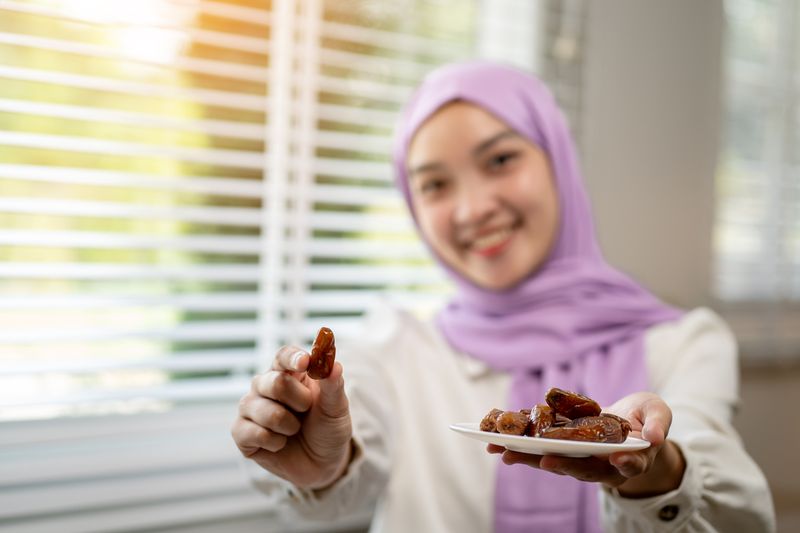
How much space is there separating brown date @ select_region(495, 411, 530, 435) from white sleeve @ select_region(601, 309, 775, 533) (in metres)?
0.24

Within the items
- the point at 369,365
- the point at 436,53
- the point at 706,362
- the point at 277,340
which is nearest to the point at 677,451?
the point at 706,362

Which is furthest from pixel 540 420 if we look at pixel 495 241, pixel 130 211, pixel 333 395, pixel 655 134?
pixel 655 134

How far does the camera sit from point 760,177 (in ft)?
7.48

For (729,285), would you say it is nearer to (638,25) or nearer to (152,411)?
(638,25)

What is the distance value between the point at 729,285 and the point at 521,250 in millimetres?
1332

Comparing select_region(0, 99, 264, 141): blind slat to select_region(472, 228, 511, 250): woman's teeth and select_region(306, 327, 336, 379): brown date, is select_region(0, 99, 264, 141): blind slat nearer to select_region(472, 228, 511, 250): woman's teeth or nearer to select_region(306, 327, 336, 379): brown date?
select_region(472, 228, 511, 250): woman's teeth

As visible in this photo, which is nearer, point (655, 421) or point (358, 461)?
point (655, 421)

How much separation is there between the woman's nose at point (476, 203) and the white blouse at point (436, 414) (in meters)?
0.28

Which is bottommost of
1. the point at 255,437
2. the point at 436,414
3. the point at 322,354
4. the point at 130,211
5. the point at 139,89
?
the point at 436,414

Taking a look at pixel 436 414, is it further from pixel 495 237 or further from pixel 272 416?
pixel 272 416

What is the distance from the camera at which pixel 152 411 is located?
1401 mm

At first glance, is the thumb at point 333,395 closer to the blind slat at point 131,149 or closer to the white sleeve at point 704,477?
the white sleeve at point 704,477

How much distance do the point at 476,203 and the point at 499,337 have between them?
0.89 ft

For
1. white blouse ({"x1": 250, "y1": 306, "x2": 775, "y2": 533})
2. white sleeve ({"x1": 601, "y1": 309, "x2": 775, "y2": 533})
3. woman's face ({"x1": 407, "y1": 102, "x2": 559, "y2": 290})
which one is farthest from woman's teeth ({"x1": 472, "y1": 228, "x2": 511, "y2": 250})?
white sleeve ({"x1": 601, "y1": 309, "x2": 775, "y2": 533})
